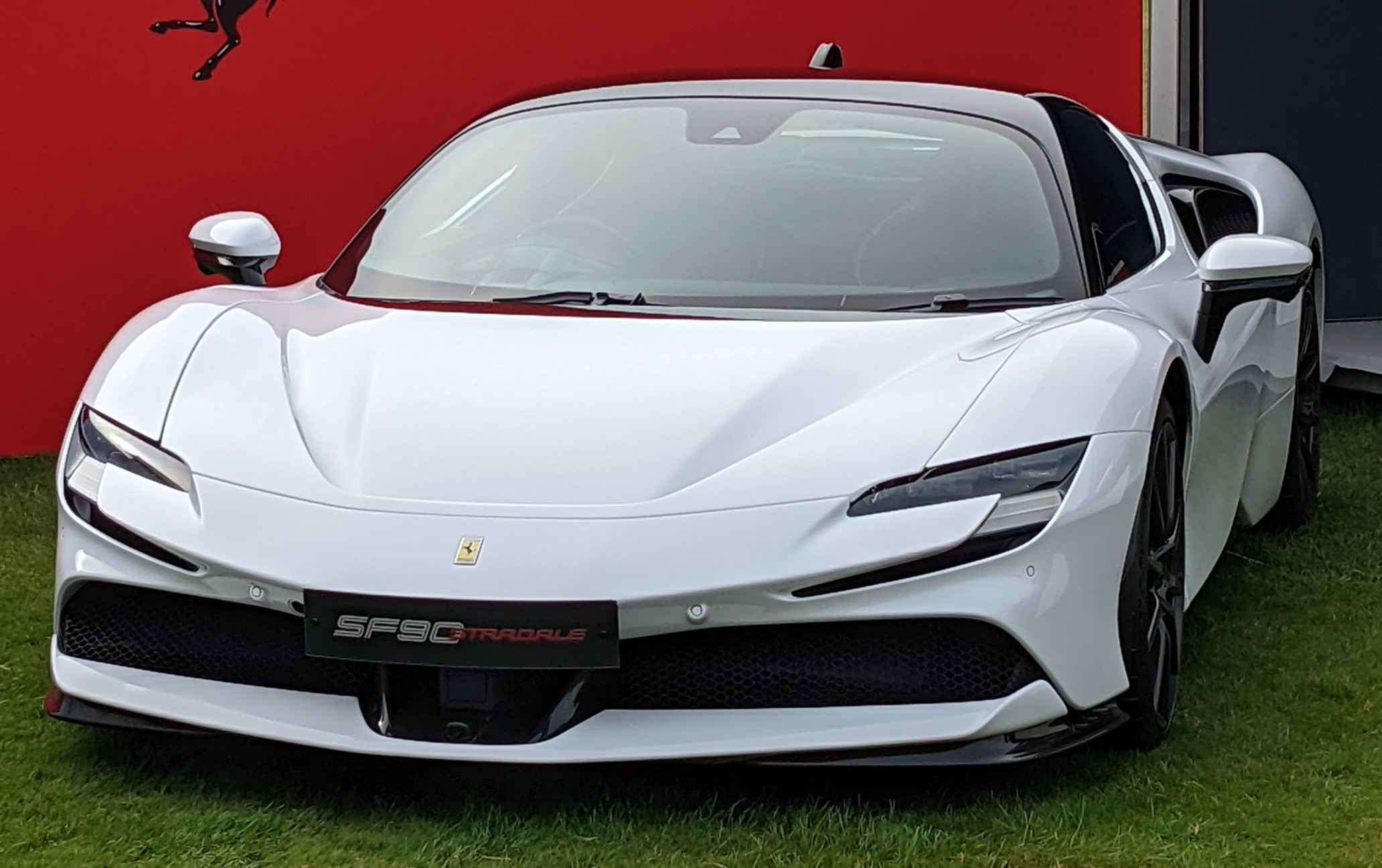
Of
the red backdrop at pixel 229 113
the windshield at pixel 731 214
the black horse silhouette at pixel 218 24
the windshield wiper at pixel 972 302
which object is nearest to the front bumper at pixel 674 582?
the windshield wiper at pixel 972 302

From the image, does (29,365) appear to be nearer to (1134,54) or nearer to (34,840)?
(34,840)

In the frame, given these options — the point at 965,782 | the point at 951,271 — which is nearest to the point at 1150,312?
the point at 951,271

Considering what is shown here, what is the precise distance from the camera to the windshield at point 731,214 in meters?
3.38

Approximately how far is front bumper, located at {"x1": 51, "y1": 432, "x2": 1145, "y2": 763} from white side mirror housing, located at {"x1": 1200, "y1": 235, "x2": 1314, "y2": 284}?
0.91 m

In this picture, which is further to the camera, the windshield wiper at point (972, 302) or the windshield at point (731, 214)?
the windshield at point (731, 214)

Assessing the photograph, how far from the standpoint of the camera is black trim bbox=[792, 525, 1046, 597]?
8.43 feet

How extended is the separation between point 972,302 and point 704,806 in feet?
3.42

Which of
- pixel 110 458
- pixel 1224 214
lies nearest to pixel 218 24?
pixel 1224 214

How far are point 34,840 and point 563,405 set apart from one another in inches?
39.8

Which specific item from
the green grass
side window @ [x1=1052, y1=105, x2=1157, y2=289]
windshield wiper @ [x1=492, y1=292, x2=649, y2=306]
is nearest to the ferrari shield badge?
the green grass

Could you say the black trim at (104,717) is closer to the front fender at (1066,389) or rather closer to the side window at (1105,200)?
the front fender at (1066,389)

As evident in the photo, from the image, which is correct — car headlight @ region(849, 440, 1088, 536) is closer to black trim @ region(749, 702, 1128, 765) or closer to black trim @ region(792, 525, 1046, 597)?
black trim @ region(792, 525, 1046, 597)

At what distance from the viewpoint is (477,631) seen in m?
2.54

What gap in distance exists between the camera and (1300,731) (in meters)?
3.22
